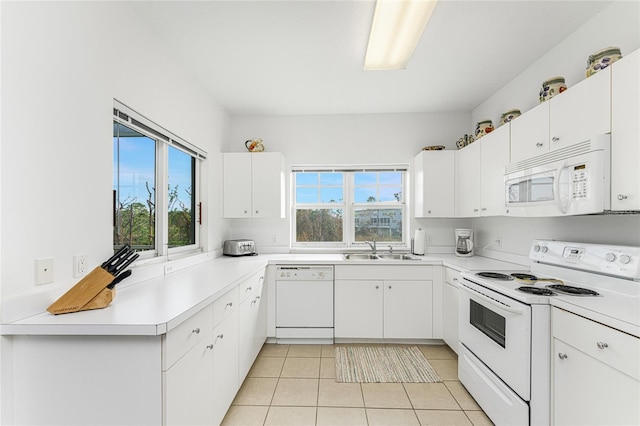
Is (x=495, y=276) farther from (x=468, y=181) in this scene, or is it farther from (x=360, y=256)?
(x=360, y=256)

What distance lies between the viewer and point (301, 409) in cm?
211

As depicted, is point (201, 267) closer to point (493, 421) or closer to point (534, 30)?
point (493, 421)

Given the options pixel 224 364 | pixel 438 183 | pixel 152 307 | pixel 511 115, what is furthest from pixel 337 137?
pixel 152 307

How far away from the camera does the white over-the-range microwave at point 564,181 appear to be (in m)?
1.55

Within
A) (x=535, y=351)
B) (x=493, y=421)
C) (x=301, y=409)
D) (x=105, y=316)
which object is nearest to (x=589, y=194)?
(x=535, y=351)

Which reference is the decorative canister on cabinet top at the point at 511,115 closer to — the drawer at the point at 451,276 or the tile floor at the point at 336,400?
the drawer at the point at 451,276

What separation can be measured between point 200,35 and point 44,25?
0.99 metres

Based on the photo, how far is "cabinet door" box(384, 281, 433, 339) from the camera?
3098 millimetres

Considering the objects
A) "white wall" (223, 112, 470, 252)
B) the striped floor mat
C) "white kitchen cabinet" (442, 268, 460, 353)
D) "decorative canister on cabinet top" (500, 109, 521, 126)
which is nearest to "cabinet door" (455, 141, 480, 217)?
"decorative canister on cabinet top" (500, 109, 521, 126)

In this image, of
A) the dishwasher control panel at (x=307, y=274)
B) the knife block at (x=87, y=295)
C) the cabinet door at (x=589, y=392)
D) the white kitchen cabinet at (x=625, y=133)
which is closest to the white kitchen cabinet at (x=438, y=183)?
the dishwasher control panel at (x=307, y=274)

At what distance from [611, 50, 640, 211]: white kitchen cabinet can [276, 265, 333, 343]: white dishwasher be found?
2.27 metres

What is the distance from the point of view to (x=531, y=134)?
6.99 feet

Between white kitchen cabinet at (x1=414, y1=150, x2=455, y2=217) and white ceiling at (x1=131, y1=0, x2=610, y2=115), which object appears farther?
white kitchen cabinet at (x1=414, y1=150, x2=455, y2=217)

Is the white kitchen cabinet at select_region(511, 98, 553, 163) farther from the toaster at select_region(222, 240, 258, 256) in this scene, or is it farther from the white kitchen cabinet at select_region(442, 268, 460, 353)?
the toaster at select_region(222, 240, 258, 256)
